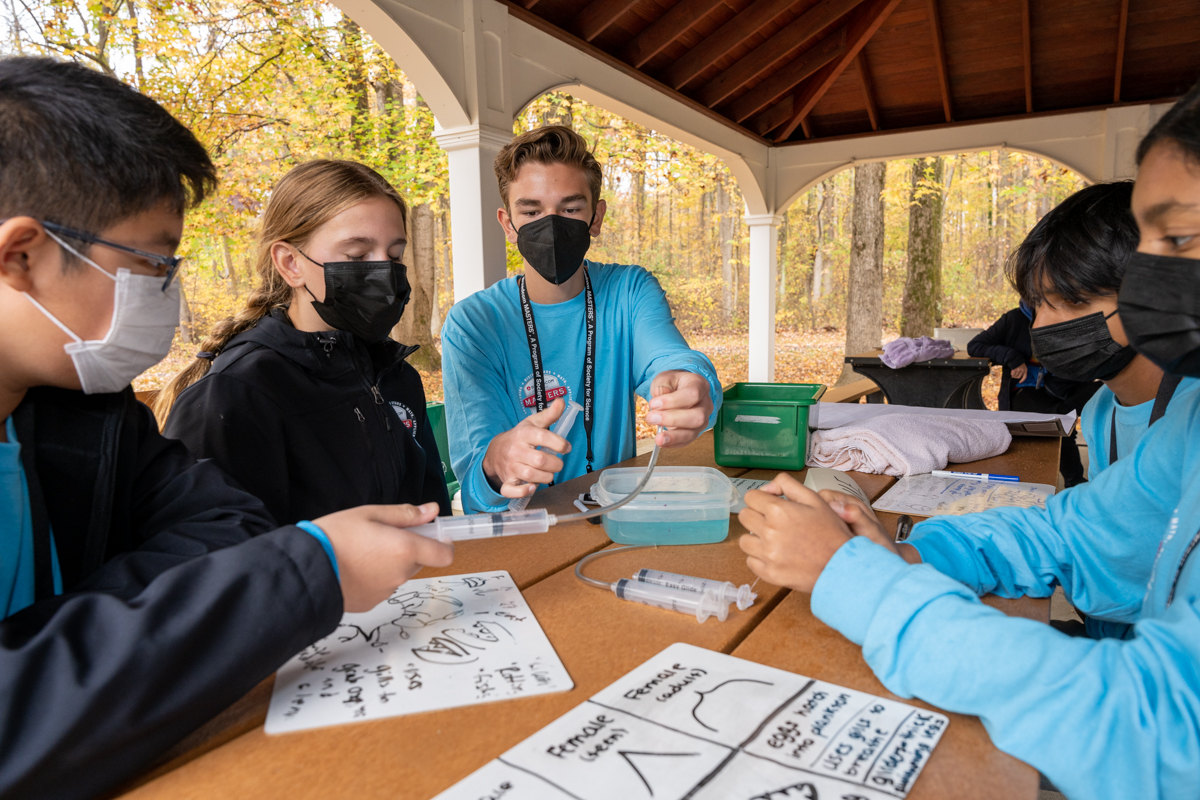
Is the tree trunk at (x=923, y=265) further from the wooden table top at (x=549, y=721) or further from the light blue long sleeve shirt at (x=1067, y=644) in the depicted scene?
the wooden table top at (x=549, y=721)

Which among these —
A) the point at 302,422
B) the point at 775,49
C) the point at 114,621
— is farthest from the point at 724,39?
the point at 114,621

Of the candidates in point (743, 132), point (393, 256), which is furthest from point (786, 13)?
point (393, 256)

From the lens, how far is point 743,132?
8031mm

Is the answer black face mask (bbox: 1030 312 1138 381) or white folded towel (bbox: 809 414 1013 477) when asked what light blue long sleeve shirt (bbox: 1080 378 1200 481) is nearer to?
black face mask (bbox: 1030 312 1138 381)

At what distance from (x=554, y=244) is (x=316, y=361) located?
31.7 inches

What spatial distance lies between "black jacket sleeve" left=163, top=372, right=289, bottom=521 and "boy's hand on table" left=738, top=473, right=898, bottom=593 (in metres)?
1.09

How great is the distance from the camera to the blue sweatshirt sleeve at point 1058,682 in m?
0.70

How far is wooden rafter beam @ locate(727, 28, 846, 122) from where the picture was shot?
22.7 feet

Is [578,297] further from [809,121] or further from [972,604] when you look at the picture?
[809,121]

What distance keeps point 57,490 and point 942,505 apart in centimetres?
171

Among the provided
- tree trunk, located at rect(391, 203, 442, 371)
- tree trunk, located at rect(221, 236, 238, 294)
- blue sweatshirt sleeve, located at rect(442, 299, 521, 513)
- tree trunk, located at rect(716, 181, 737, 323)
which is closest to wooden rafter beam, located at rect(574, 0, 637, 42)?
blue sweatshirt sleeve, located at rect(442, 299, 521, 513)

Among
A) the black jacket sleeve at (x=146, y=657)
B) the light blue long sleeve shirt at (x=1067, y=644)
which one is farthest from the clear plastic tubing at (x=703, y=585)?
the black jacket sleeve at (x=146, y=657)

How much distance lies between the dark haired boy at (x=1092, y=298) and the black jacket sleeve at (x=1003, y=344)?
2.89 metres

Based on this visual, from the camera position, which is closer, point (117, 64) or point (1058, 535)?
point (1058, 535)
